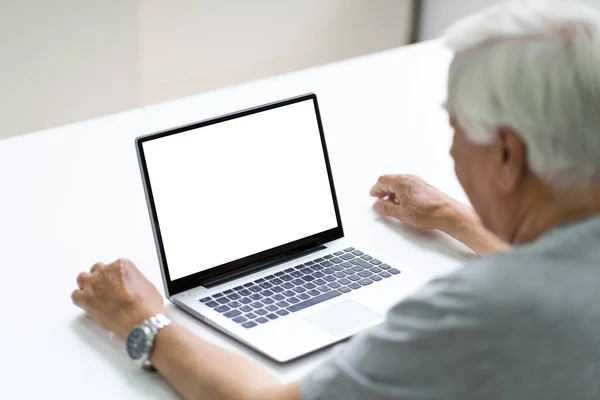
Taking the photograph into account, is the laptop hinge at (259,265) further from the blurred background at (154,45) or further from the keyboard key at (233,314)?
the blurred background at (154,45)

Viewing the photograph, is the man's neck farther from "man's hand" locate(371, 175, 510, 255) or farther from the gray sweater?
"man's hand" locate(371, 175, 510, 255)

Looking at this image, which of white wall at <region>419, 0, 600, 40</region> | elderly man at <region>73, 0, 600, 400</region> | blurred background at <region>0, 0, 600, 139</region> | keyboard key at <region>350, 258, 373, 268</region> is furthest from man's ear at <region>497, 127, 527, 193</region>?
white wall at <region>419, 0, 600, 40</region>

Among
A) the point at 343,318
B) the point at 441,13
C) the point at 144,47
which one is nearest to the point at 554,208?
the point at 343,318

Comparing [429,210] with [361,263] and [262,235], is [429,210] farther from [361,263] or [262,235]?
[262,235]

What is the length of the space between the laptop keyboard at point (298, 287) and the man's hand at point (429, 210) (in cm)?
15

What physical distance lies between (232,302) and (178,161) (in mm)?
217

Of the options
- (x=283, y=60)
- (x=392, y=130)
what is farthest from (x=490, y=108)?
(x=283, y=60)

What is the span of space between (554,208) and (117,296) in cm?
63

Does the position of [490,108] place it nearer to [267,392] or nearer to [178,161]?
[267,392]

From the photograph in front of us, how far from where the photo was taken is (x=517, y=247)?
92 cm

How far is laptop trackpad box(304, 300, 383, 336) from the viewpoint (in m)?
1.25

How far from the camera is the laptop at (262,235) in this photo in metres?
1.27

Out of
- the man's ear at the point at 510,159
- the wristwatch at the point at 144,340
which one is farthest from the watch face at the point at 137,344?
the man's ear at the point at 510,159

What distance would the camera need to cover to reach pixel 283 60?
3719mm
